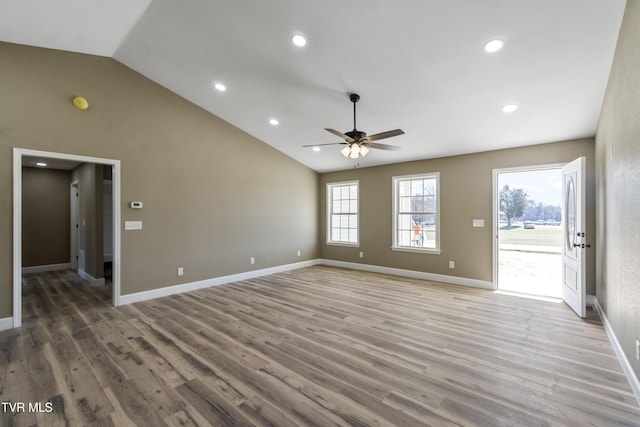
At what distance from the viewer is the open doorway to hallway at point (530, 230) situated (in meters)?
6.24

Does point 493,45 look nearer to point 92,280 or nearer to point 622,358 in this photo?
point 622,358

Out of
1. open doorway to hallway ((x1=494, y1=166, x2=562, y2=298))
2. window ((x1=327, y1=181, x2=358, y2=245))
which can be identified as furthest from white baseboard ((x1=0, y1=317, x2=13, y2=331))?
open doorway to hallway ((x1=494, y1=166, x2=562, y2=298))

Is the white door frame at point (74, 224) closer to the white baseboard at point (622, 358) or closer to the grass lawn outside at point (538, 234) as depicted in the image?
the white baseboard at point (622, 358)

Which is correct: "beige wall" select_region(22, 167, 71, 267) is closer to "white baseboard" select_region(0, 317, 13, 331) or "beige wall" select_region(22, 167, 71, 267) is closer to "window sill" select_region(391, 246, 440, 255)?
"white baseboard" select_region(0, 317, 13, 331)

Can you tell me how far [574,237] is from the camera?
12.9ft

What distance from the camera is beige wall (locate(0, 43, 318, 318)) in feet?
11.4

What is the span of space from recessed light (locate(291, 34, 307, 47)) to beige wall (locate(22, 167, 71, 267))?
287 inches

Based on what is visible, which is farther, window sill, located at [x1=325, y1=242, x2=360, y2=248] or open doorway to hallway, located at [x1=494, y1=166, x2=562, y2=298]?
window sill, located at [x1=325, y1=242, x2=360, y2=248]

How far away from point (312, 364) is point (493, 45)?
3573 mm

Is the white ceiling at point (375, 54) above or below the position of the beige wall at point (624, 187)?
above

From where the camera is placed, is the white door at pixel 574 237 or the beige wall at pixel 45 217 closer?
the white door at pixel 574 237

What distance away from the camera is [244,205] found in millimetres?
5934

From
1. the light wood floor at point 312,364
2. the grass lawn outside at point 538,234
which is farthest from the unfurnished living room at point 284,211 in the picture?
the grass lawn outside at point 538,234

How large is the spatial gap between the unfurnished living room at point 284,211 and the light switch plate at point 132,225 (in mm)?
41
